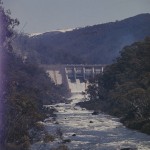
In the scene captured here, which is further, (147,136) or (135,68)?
(135,68)

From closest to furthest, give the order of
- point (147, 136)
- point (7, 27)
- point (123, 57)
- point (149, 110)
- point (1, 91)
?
point (1, 91), point (7, 27), point (147, 136), point (149, 110), point (123, 57)

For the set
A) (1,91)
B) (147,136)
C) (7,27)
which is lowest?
(147,136)

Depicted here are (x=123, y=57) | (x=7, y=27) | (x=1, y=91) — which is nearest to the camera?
(x=1, y=91)

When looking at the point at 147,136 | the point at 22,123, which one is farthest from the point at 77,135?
the point at 22,123

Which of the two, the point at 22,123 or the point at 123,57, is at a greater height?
the point at 123,57

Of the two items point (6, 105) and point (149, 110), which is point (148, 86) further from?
point (6, 105)

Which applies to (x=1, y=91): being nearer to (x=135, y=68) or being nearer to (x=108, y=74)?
(x=135, y=68)

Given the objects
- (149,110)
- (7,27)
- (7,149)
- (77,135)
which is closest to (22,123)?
(7,149)
